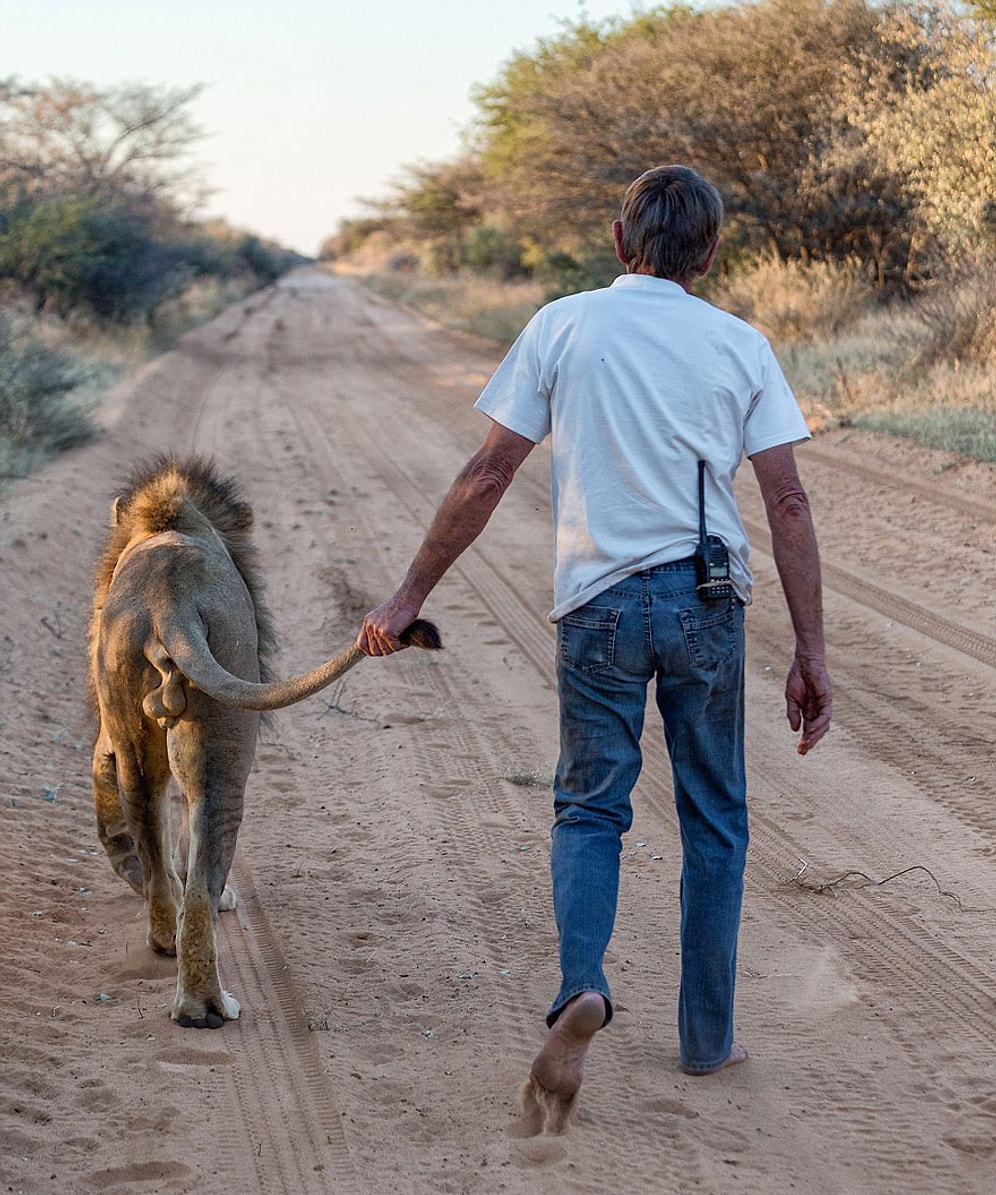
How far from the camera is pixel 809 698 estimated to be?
337 cm

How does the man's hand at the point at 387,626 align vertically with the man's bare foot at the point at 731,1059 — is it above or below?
above

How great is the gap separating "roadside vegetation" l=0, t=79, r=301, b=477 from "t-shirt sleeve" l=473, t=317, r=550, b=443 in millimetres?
9847

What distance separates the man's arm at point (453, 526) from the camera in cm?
329

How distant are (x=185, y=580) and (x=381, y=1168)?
174cm

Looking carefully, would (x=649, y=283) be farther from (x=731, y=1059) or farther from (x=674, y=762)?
(x=731, y=1059)

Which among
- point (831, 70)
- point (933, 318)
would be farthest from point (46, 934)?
point (831, 70)

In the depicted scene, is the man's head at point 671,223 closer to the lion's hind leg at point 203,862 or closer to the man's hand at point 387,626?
the man's hand at point 387,626

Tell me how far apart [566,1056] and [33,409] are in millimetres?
12160

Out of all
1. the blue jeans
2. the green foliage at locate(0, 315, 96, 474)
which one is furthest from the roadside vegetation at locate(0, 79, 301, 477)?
the blue jeans

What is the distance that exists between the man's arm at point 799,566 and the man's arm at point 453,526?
0.60 m

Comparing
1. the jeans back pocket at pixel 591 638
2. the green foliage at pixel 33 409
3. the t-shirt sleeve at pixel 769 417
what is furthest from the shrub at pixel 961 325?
the jeans back pocket at pixel 591 638

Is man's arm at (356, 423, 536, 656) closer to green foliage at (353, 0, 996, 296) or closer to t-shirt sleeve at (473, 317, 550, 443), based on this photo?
t-shirt sleeve at (473, 317, 550, 443)

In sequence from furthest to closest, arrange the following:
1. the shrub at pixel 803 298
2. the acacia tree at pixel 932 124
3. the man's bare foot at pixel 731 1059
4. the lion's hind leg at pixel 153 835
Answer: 1. the shrub at pixel 803 298
2. the acacia tree at pixel 932 124
3. the lion's hind leg at pixel 153 835
4. the man's bare foot at pixel 731 1059

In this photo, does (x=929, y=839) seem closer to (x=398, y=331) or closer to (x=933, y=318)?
(x=933, y=318)
